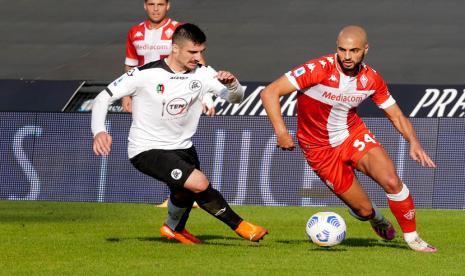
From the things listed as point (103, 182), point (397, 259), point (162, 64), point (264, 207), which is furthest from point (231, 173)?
point (397, 259)

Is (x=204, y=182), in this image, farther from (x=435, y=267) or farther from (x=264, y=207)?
(x=264, y=207)

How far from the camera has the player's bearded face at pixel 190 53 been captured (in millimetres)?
10867

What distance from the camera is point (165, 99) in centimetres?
1111

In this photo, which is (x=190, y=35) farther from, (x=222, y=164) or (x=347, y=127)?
(x=222, y=164)

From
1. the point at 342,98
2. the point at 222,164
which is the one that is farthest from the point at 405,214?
the point at 222,164

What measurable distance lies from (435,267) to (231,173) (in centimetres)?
700

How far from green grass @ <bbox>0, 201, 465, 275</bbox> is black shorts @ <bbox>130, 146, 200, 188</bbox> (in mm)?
585

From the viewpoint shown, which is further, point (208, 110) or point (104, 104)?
point (208, 110)

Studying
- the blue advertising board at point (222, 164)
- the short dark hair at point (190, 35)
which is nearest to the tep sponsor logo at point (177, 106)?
the short dark hair at point (190, 35)

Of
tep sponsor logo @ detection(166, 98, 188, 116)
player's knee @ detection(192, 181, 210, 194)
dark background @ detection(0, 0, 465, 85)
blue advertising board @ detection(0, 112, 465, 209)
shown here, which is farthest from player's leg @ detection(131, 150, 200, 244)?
dark background @ detection(0, 0, 465, 85)

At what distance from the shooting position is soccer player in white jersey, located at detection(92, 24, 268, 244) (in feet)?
35.6

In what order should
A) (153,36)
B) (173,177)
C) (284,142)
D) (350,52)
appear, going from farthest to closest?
(153,36) < (173,177) < (350,52) < (284,142)

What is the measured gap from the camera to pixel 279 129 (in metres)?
10.5

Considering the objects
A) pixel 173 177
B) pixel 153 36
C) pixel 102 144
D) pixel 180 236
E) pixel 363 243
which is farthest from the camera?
pixel 153 36
